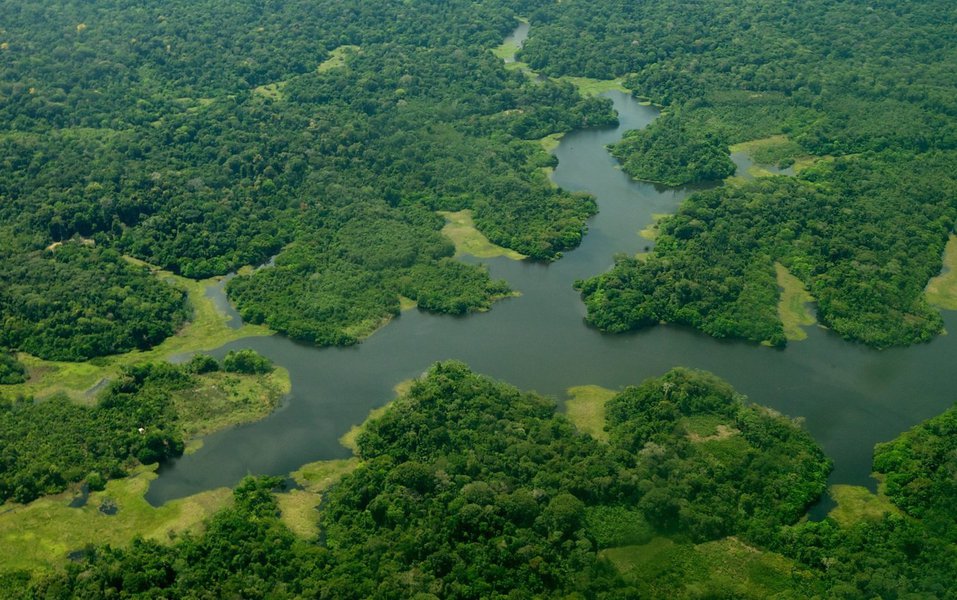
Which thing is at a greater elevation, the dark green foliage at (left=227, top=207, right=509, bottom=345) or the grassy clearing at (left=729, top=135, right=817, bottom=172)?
the grassy clearing at (left=729, top=135, right=817, bottom=172)

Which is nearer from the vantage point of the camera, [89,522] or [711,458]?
[89,522]

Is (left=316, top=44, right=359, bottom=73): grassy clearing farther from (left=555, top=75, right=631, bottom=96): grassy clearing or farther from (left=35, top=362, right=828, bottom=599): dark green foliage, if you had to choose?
(left=35, top=362, right=828, bottom=599): dark green foliage

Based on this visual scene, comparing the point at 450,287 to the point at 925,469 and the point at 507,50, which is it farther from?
the point at 507,50

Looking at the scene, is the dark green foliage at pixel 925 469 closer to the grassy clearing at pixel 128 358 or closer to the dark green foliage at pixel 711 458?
the dark green foliage at pixel 711 458

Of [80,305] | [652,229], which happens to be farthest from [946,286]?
[80,305]

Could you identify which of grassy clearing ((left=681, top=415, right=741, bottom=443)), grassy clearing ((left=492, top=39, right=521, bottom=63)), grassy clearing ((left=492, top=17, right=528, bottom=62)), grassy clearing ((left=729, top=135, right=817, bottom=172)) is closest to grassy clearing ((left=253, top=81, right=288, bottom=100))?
grassy clearing ((left=492, top=39, right=521, bottom=63))

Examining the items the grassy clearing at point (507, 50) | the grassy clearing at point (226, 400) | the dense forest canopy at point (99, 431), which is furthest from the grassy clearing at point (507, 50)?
the dense forest canopy at point (99, 431)

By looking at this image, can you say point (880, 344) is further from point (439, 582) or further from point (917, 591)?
point (439, 582)
